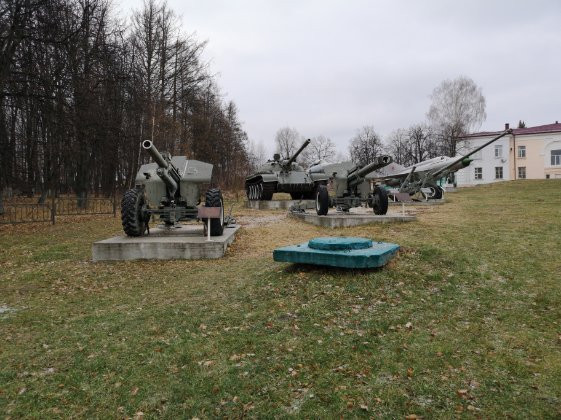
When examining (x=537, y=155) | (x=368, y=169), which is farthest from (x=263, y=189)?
(x=537, y=155)

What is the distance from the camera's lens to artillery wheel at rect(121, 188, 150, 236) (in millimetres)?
8663

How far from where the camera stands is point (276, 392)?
10.3 feet

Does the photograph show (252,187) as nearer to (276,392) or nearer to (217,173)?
(217,173)

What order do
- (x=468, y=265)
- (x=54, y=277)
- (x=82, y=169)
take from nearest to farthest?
(x=468, y=265), (x=54, y=277), (x=82, y=169)

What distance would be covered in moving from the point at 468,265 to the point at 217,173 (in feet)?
102

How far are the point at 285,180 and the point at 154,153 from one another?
1301cm

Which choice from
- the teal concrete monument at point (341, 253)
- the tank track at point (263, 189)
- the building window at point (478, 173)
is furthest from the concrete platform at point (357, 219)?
the building window at point (478, 173)

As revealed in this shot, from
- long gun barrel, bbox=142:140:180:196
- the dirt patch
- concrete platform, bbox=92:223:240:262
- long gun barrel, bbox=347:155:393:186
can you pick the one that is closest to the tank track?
the dirt patch

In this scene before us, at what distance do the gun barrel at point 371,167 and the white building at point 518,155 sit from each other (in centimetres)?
3813

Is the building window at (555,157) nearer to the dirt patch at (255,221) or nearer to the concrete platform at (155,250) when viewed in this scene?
the dirt patch at (255,221)

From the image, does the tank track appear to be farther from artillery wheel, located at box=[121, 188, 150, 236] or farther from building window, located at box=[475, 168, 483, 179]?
building window, located at box=[475, 168, 483, 179]

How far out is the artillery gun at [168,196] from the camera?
8773mm

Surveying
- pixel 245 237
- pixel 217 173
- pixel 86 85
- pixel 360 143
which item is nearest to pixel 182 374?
pixel 245 237

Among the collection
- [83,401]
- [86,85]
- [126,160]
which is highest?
[86,85]
